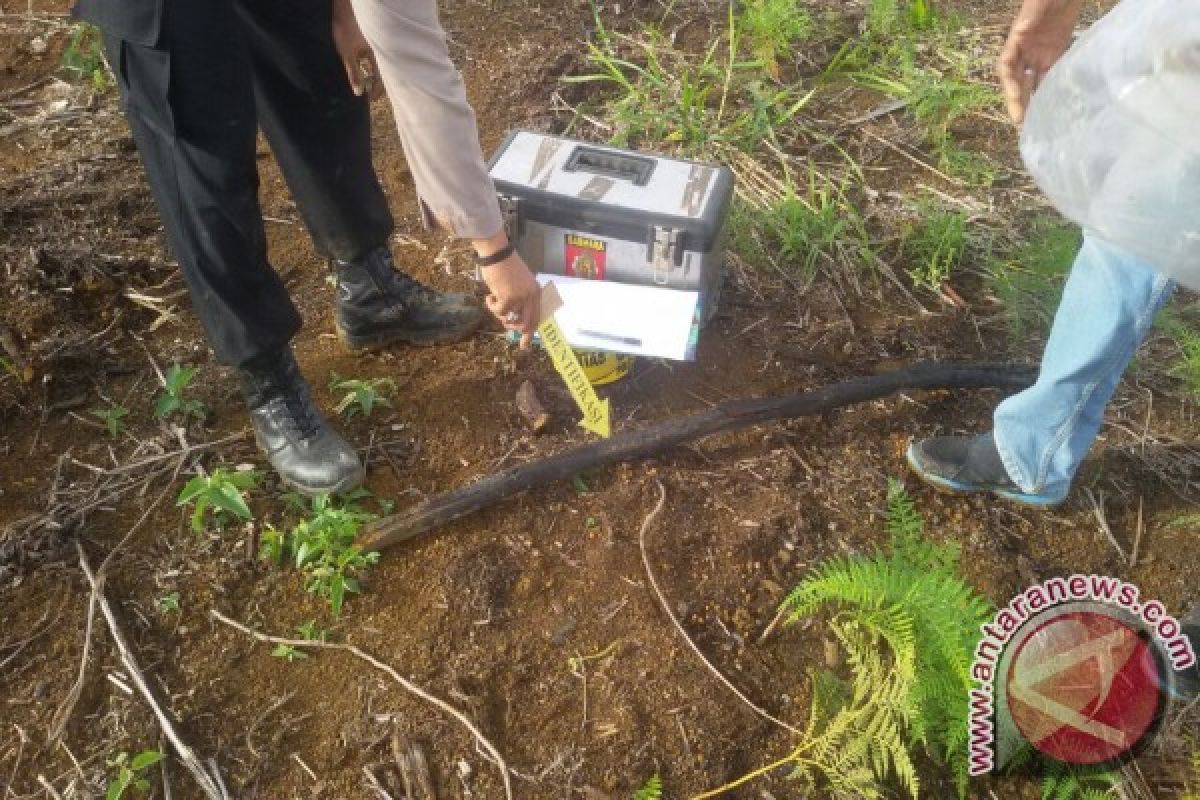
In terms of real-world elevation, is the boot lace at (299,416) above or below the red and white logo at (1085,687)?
above

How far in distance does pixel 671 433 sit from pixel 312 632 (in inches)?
37.0

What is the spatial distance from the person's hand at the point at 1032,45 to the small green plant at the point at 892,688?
3.20 feet

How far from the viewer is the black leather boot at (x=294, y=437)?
2.11 meters

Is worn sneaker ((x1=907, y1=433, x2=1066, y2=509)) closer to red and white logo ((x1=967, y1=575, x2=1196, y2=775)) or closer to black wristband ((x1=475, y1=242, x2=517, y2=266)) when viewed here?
red and white logo ((x1=967, y1=575, x2=1196, y2=775))

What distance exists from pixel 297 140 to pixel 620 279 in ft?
2.76

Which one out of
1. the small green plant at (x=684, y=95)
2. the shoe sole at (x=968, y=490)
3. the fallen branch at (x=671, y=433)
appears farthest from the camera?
the small green plant at (x=684, y=95)

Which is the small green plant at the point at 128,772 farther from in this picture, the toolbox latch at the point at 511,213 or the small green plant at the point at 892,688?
the toolbox latch at the point at 511,213

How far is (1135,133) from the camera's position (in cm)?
143

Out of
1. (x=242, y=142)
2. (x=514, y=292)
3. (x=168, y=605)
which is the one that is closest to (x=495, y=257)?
(x=514, y=292)

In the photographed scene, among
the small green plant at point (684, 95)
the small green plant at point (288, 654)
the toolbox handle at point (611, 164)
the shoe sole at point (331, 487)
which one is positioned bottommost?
the small green plant at point (288, 654)

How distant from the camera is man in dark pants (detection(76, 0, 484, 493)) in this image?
1.65 metres

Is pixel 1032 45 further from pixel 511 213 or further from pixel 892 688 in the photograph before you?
pixel 892 688

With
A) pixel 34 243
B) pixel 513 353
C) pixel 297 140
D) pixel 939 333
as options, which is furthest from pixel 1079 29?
pixel 34 243

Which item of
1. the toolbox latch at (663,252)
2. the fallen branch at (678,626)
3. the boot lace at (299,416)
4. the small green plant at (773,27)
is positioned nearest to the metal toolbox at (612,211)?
the toolbox latch at (663,252)
